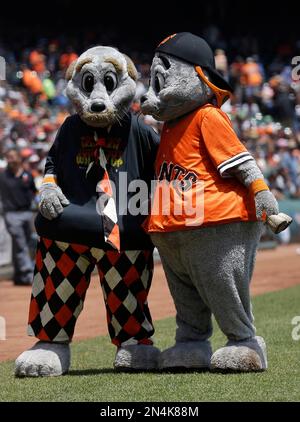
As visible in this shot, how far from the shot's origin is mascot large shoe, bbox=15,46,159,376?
6.20 metres

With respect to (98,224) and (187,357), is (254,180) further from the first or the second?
(187,357)

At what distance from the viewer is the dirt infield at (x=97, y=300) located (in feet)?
28.4

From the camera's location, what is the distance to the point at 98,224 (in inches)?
242

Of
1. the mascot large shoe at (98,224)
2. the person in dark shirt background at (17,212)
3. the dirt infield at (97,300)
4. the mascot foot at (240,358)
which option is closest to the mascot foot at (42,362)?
the mascot large shoe at (98,224)

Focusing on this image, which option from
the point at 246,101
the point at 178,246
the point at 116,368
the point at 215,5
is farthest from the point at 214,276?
the point at 215,5

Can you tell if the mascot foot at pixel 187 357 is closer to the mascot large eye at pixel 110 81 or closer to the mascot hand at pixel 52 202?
the mascot hand at pixel 52 202

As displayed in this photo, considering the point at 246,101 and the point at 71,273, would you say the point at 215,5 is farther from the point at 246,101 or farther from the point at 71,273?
the point at 71,273

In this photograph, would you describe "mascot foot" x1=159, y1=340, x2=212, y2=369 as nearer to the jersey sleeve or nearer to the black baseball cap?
the jersey sleeve

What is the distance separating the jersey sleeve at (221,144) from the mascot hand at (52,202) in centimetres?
97

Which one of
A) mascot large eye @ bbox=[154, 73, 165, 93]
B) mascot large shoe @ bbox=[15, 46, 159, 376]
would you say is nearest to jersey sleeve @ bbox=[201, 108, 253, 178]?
mascot large eye @ bbox=[154, 73, 165, 93]

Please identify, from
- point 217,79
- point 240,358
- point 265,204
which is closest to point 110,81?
point 217,79

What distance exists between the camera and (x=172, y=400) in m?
5.16

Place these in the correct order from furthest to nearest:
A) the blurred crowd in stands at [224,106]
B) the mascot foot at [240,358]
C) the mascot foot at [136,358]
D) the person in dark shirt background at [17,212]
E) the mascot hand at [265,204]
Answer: the blurred crowd in stands at [224,106]
the person in dark shirt background at [17,212]
the mascot foot at [136,358]
the mascot foot at [240,358]
the mascot hand at [265,204]
